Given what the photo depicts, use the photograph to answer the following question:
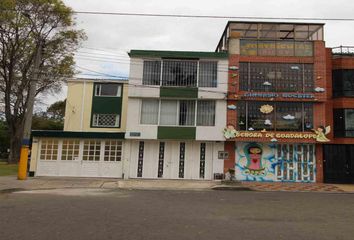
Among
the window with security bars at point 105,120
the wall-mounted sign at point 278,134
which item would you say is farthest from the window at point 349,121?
the window with security bars at point 105,120

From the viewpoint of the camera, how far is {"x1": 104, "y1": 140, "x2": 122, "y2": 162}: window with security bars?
2261 centimetres

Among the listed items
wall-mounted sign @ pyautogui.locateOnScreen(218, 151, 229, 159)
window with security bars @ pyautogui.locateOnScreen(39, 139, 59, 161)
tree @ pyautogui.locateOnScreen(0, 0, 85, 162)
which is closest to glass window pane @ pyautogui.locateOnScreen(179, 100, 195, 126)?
wall-mounted sign @ pyautogui.locateOnScreen(218, 151, 229, 159)

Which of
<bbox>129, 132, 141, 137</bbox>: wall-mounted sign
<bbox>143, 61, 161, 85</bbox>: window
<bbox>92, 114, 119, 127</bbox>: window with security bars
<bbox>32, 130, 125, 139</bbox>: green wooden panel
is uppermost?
<bbox>143, 61, 161, 85</bbox>: window

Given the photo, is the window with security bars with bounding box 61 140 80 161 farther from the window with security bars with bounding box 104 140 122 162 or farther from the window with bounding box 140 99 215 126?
the window with bounding box 140 99 215 126

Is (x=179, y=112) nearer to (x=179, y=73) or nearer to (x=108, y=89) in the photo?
(x=179, y=73)

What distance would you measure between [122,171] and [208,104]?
6.98 meters

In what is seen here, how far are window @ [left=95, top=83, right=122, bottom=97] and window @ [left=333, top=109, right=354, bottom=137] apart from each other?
14656mm

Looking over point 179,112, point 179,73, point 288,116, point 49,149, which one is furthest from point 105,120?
point 288,116

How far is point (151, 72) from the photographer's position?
2300cm

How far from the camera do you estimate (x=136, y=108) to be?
22.5 meters

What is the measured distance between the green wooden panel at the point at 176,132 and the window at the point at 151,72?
315cm

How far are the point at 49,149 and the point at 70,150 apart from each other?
1.37 m

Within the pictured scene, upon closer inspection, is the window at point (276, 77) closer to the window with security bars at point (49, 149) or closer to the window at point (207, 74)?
the window at point (207, 74)


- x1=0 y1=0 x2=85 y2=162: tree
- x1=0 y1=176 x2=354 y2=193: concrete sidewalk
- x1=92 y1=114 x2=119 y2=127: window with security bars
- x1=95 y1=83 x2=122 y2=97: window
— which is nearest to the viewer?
x1=0 y1=176 x2=354 y2=193: concrete sidewalk
